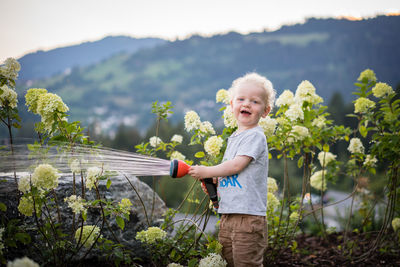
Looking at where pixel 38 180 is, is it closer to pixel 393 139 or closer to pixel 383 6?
pixel 393 139

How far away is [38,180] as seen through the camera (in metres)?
2.23

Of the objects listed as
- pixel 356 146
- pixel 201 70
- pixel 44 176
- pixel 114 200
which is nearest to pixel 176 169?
pixel 44 176

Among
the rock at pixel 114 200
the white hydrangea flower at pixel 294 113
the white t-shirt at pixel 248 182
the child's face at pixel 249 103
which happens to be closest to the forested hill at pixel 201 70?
the rock at pixel 114 200

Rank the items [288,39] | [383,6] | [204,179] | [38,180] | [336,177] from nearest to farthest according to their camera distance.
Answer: [38,180] < [204,179] < [336,177] < [383,6] < [288,39]

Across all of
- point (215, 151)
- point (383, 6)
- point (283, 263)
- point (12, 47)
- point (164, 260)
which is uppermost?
point (383, 6)

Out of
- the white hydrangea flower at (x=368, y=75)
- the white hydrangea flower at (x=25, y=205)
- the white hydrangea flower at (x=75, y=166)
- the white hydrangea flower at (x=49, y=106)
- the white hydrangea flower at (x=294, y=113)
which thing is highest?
the white hydrangea flower at (x=368, y=75)

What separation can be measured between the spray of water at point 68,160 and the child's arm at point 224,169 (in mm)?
263

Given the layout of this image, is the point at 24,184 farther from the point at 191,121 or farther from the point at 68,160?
the point at 191,121

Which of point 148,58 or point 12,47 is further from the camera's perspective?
point 148,58

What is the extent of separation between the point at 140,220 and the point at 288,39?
13683 cm

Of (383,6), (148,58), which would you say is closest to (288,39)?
(148,58)

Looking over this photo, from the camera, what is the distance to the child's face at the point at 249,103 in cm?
275

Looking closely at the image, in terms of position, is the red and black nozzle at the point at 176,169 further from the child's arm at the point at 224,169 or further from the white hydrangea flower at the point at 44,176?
the white hydrangea flower at the point at 44,176

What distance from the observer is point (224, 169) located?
2.57 metres
